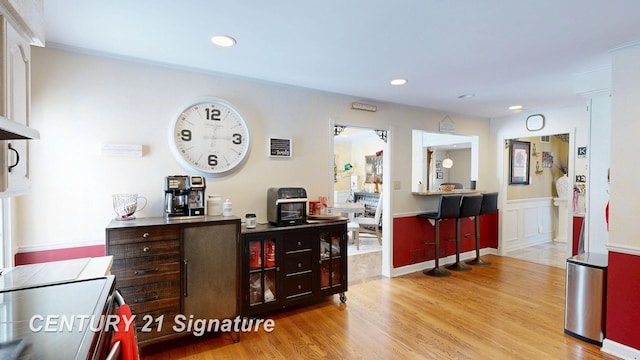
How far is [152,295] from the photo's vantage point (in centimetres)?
230

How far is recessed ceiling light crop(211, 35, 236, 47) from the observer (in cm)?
220

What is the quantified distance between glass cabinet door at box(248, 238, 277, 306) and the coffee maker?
58 cm

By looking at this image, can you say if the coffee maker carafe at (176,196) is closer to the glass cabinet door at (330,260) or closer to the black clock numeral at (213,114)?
the black clock numeral at (213,114)

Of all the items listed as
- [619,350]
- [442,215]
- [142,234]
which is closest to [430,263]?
[442,215]

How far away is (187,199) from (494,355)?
8.96 ft

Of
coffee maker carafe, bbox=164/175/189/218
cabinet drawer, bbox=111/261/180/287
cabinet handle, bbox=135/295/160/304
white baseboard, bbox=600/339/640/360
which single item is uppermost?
coffee maker carafe, bbox=164/175/189/218

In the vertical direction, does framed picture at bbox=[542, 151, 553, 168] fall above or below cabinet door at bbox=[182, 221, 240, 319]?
above

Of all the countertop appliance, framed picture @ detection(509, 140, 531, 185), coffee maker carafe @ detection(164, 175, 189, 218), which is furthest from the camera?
framed picture @ detection(509, 140, 531, 185)

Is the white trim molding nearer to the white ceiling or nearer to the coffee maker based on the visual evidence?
the white ceiling

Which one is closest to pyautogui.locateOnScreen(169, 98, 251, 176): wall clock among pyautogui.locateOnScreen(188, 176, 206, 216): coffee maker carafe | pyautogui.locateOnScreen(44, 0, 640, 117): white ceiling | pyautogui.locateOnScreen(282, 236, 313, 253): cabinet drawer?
pyautogui.locateOnScreen(188, 176, 206, 216): coffee maker carafe

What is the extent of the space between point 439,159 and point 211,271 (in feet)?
24.0

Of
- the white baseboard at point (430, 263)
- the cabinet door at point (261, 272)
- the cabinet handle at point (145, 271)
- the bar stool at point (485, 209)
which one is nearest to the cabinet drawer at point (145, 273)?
the cabinet handle at point (145, 271)

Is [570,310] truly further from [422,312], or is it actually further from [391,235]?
[391,235]

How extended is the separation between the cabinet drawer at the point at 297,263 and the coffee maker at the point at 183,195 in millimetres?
906
